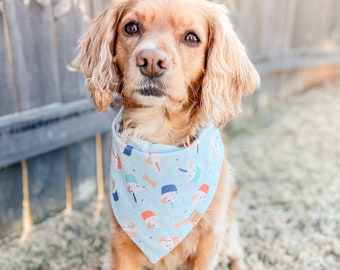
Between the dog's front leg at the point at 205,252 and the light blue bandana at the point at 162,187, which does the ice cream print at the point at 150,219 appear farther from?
the dog's front leg at the point at 205,252

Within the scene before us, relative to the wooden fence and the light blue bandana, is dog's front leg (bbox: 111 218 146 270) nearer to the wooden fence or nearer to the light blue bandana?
the light blue bandana

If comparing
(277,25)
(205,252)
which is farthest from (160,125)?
(277,25)

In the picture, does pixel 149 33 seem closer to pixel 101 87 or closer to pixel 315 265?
pixel 101 87

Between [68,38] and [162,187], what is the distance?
1414 mm

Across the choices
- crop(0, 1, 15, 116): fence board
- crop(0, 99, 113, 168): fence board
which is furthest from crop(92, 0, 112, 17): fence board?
crop(0, 1, 15, 116): fence board

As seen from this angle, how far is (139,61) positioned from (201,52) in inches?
16.2

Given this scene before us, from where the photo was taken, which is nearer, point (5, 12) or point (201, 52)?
point (201, 52)

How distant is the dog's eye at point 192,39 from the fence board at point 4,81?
1.21 m

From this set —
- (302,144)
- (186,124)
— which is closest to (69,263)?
(186,124)

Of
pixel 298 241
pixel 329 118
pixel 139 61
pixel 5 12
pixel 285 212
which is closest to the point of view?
pixel 139 61

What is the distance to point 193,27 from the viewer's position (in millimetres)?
2148

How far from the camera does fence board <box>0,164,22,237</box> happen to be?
294 cm

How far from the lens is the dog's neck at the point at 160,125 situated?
2.29 metres

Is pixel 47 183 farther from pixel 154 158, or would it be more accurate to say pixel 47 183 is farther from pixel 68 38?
pixel 154 158
